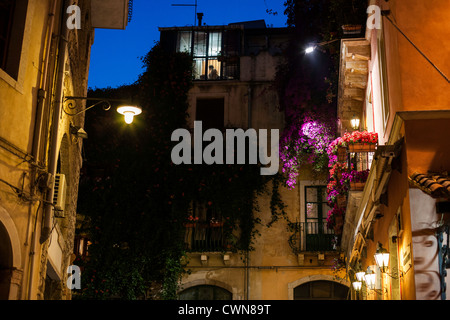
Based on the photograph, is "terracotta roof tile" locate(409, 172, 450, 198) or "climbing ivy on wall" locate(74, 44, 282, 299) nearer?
"terracotta roof tile" locate(409, 172, 450, 198)

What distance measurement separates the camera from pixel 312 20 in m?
22.3

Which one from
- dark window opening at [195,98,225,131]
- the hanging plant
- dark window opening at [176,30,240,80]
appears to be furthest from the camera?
dark window opening at [176,30,240,80]

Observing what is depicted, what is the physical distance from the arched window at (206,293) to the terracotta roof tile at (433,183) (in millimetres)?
14697

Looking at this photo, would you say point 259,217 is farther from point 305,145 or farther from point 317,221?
point 305,145

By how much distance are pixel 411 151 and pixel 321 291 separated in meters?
14.3

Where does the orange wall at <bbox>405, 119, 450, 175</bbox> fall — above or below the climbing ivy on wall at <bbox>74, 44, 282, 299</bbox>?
below

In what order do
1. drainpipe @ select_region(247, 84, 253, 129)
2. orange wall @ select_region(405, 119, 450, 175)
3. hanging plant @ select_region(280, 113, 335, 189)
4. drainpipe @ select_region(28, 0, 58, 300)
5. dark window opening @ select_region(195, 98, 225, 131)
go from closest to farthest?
orange wall @ select_region(405, 119, 450, 175), drainpipe @ select_region(28, 0, 58, 300), hanging plant @ select_region(280, 113, 335, 189), drainpipe @ select_region(247, 84, 253, 129), dark window opening @ select_region(195, 98, 225, 131)

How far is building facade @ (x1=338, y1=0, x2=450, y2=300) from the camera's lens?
859 cm

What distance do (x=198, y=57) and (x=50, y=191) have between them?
16.2m

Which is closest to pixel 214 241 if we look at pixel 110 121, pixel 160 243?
pixel 160 243

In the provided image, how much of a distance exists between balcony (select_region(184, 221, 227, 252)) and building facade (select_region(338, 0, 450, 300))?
10.2 metres

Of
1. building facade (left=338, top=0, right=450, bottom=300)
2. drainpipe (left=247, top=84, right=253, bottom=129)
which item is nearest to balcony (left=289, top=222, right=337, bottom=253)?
drainpipe (left=247, top=84, right=253, bottom=129)

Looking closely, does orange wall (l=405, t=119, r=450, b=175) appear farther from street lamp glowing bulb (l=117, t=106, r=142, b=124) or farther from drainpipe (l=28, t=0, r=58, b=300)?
drainpipe (l=28, t=0, r=58, b=300)

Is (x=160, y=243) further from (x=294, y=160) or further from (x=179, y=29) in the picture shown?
(x=179, y=29)
